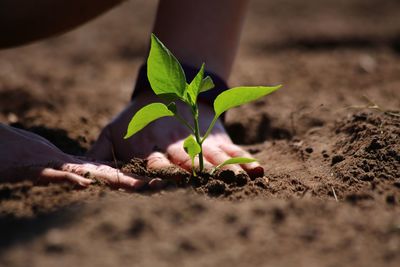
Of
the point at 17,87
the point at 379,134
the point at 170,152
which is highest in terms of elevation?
the point at 379,134

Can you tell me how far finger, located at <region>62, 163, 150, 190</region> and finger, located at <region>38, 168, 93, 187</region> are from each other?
0.06 meters

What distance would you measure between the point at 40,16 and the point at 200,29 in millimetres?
553

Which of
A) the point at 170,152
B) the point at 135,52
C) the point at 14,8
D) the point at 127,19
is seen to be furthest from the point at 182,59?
the point at 127,19

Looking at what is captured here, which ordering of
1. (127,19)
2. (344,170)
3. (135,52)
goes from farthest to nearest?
1. (127,19)
2. (135,52)
3. (344,170)

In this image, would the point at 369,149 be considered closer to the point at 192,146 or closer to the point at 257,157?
the point at 257,157

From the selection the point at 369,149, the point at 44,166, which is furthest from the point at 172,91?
the point at 369,149

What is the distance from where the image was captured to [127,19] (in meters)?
4.31

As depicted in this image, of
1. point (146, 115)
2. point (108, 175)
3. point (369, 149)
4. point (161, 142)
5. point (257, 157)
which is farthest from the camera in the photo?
point (257, 157)

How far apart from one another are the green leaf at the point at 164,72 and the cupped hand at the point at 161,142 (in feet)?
0.94

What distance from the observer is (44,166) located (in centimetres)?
160

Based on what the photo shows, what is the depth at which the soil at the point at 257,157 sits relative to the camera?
3.71 ft

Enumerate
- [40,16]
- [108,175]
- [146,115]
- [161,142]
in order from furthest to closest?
1. [40,16]
2. [161,142]
3. [108,175]
4. [146,115]

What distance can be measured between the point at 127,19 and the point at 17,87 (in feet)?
5.31

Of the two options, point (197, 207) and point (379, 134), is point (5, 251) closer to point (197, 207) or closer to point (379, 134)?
point (197, 207)
